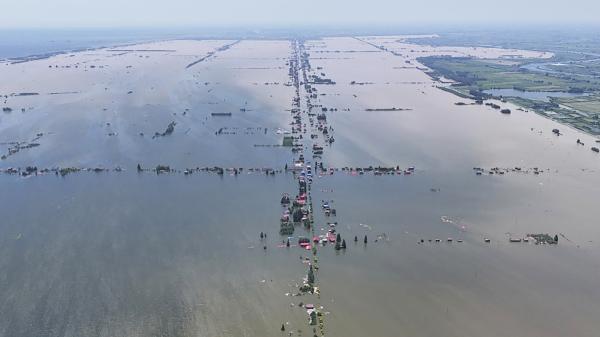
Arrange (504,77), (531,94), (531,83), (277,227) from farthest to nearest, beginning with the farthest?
(504,77) < (531,83) < (531,94) < (277,227)

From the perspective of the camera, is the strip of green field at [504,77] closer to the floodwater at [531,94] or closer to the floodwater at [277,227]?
the floodwater at [531,94]

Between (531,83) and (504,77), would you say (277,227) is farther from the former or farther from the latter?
(504,77)

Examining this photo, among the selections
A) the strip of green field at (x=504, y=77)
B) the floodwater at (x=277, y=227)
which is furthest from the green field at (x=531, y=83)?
the floodwater at (x=277, y=227)

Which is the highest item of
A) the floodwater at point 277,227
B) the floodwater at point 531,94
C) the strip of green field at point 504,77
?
the strip of green field at point 504,77

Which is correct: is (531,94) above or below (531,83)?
below

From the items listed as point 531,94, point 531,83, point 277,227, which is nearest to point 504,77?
point 531,83

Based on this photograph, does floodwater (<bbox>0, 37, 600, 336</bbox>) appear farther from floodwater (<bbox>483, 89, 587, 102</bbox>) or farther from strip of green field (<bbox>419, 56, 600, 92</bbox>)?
strip of green field (<bbox>419, 56, 600, 92</bbox>)

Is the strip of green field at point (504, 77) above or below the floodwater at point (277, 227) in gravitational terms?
above

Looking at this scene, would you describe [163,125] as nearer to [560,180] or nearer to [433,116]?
[433,116]

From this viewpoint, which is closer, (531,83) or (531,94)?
(531,94)
